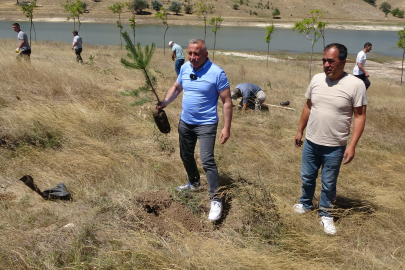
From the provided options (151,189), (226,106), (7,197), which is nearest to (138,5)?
(151,189)

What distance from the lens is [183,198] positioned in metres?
3.39

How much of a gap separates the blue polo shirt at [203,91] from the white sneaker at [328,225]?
1413 millimetres

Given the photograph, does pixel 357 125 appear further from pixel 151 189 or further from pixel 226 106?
pixel 151 189

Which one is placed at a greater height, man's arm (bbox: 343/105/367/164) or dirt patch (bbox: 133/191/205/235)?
man's arm (bbox: 343/105/367/164)

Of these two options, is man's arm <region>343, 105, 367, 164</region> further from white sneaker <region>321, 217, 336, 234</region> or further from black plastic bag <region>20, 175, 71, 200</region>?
black plastic bag <region>20, 175, 71, 200</region>

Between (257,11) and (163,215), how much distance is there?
7662cm

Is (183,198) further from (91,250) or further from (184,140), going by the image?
(91,250)

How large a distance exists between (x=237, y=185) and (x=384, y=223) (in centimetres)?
154

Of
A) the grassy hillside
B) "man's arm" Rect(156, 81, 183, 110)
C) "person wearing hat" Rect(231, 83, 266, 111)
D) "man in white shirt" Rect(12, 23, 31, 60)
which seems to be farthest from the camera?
the grassy hillside

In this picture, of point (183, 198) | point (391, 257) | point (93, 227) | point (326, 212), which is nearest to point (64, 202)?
point (93, 227)

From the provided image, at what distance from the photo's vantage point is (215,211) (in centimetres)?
309

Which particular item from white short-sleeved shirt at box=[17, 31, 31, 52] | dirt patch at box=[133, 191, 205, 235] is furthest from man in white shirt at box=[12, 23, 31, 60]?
dirt patch at box=[133, 191, 205, 235]

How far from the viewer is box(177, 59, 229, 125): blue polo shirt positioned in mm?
3092

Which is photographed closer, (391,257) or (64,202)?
(391,257)
